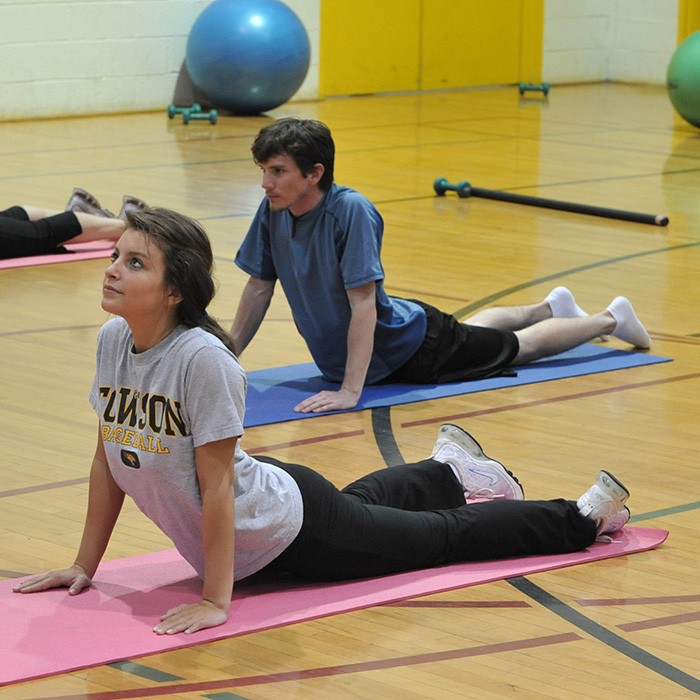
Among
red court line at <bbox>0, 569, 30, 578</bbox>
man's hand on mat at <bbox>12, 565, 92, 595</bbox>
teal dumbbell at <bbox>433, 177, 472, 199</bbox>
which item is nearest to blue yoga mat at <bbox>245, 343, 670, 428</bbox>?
red court line at <bbox>0, 569, 30, 578</bbox>

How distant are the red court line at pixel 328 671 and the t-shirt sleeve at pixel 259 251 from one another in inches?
71.5

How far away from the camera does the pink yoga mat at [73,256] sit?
5.74 meters

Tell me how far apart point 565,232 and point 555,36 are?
26.1 ft

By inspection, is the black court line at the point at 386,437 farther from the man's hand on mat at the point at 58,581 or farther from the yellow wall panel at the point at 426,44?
the yellow wall panel at the point at 426,44

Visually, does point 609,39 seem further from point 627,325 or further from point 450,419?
point 450,419

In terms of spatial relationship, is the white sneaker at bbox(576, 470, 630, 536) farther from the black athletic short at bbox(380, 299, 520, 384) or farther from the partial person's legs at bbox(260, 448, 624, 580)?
the black athletic short at bbox(380, 299, 520, 384)

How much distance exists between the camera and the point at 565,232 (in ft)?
22.2

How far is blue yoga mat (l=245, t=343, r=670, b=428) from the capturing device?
3.85 m

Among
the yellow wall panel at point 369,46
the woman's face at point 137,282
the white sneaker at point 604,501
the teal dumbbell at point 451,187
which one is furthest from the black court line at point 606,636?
the yellow wall panel at point 369,46

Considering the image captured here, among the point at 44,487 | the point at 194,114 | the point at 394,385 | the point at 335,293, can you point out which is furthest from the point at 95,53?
the point at 44,487

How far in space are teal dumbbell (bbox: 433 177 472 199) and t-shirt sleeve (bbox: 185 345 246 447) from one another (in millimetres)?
5505

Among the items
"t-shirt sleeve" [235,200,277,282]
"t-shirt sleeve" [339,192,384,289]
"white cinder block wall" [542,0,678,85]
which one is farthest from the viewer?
"white cinder block wall" [542,0,678,85]

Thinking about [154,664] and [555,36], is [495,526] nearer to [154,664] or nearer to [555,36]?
[154,664]

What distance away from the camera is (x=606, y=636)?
7.87ft
